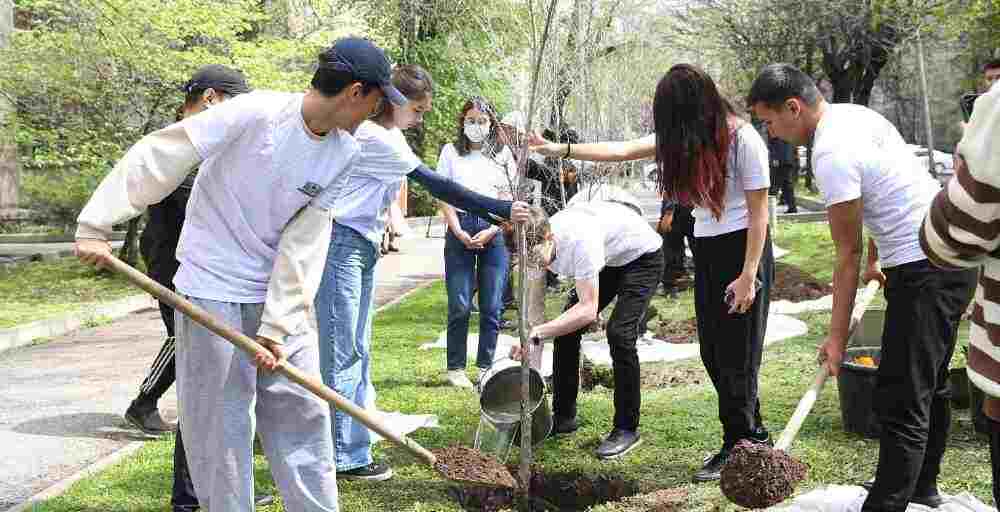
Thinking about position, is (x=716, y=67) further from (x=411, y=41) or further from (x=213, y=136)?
(x=213, y=136)

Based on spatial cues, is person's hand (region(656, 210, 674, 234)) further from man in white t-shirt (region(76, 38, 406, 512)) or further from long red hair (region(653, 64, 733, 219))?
man in white t-shirt (region(76, 38, 406, 512))

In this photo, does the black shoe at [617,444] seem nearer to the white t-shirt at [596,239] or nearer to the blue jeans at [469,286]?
the white t-shirt at [596,239]

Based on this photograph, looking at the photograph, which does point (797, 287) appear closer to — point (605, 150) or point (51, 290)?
point (605, 150)

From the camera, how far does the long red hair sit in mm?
4543

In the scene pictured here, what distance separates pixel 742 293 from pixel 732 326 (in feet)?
0.71

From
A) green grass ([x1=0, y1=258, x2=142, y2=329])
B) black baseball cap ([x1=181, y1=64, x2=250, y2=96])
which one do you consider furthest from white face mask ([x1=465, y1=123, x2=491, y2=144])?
green grass ([x1=0, y1=258, x2=142, y2=329])

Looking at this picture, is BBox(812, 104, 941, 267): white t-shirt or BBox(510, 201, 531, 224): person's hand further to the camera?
BBox(510, 201, 531, 224): person's hand

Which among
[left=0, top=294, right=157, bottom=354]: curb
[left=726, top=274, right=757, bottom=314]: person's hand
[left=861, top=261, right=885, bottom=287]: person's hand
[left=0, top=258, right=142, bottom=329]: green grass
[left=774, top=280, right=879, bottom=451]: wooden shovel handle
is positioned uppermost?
[left=861, top=261, right=885, bottom=287]: person's hand

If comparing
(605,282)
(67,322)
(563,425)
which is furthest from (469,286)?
(67,322)

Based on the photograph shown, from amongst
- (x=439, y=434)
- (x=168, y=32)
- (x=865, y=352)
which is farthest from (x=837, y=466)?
(x=168, y=32)

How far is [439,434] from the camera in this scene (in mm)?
5785

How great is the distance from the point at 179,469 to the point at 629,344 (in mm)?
2233

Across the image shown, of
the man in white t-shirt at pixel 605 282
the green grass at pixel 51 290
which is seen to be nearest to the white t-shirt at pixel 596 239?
the man in white t-shirt at pixel 605 282

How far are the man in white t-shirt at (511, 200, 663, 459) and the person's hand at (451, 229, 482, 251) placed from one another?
4.88 feet
